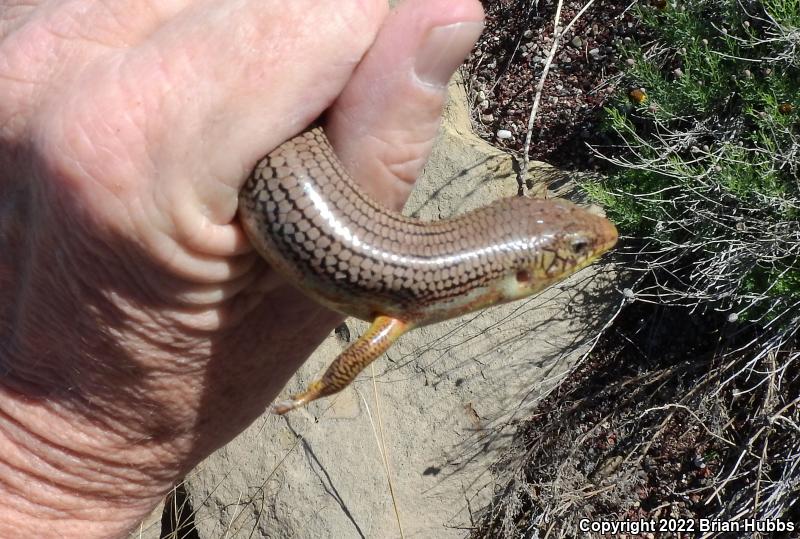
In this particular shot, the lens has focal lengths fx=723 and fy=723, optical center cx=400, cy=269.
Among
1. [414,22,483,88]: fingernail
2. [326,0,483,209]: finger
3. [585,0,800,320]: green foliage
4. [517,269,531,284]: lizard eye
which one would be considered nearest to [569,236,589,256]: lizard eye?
[517,269,531,284]: lizard eye

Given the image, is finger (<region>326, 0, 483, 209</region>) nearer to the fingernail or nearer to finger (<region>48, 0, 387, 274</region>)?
the fingernail

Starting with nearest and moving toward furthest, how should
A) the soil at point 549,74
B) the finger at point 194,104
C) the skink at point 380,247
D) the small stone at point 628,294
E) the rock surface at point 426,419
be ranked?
the finger at point 194,104
the skink at point 380,247
the small stone at point 628,294
the rock surface at point 426,419
the soil at point 549,74

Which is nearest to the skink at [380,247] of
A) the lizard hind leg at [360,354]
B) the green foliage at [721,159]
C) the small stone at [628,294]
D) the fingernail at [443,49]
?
the lizard hind leg at [360,354]

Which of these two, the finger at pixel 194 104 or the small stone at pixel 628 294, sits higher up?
the finger at pixel 194 104

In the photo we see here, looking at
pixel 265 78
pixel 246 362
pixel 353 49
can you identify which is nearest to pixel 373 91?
pixel 353 49

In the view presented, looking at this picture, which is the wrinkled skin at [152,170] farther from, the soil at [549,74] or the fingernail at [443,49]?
the soil at [549,74]

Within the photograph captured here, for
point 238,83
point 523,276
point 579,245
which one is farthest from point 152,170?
point 579,245

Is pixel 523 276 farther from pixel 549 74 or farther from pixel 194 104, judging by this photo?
pixel 549 74
